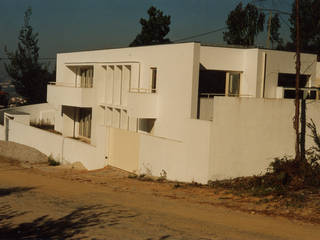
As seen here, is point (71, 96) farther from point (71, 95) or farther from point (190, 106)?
point (190, 106)

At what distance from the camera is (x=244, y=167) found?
54.4ft

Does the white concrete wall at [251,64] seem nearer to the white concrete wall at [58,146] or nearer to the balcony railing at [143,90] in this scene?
the balcony railing at [143,90]

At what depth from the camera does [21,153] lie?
92.8ft

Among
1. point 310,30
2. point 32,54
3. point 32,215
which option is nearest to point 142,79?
point 32,215

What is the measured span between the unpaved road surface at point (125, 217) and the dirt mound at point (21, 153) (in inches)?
423

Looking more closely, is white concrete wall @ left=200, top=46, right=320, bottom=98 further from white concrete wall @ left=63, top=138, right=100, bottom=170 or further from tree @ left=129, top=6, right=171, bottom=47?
tree @ left=129, top=6, right=171, bottom=47

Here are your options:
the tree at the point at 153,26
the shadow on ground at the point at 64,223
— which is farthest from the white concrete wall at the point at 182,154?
the tree at the point at 153,26

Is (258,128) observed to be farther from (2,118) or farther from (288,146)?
(2,118)

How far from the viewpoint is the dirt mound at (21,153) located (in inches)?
1085

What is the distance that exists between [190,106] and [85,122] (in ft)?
45.2

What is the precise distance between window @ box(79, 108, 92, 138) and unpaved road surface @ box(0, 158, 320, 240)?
48.3 feet

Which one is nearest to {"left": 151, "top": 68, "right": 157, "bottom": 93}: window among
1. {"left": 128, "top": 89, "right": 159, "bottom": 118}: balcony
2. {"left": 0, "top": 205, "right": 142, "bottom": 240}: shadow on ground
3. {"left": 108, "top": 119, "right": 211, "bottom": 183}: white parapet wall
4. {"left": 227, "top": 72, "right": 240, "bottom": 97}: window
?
{"left": 128, "top": 89, "right": 159, "bottom": 118}: balcony

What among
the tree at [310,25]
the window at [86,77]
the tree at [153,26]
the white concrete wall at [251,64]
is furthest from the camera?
the tree at [153,26]

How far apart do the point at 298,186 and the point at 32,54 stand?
44942 mm
